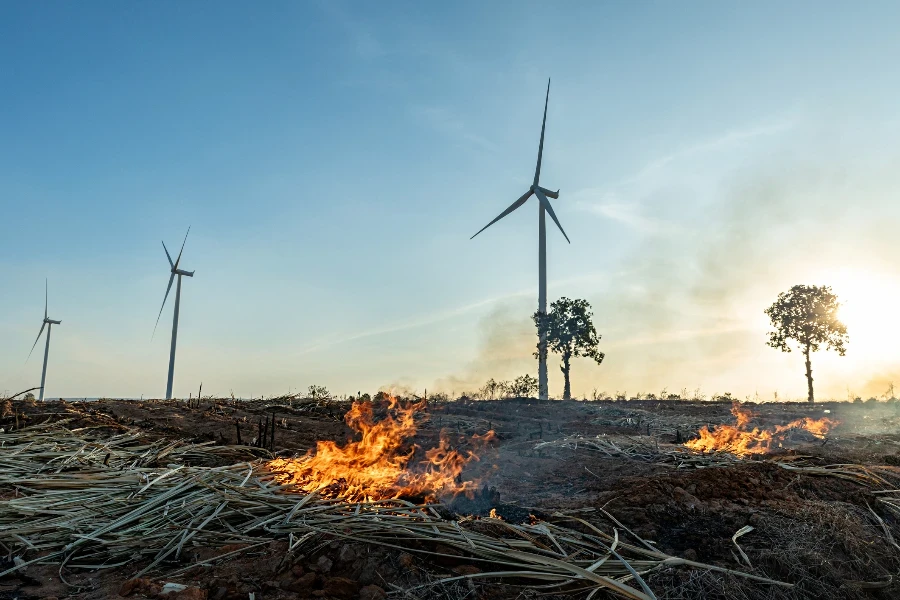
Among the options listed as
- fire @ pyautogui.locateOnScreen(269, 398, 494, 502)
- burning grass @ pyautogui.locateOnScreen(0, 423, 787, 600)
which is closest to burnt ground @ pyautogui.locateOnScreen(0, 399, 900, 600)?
burning grass @ pyautogui.locateOnScreen(0, 423, 787, 600)

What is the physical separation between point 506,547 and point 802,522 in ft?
9.69

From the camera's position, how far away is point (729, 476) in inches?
262

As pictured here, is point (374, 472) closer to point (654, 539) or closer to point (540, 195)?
point (654, 539)

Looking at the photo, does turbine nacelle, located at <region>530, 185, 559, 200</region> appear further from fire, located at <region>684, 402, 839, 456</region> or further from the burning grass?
the burning grass

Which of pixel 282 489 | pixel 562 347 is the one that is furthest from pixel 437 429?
pixel 562 347

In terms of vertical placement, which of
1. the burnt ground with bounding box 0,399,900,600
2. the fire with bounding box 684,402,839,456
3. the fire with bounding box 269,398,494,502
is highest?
the fire with bounding box 684,402,839,456

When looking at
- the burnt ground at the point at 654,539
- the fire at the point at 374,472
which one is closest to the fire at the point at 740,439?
the burnt ground at the point at 654,539

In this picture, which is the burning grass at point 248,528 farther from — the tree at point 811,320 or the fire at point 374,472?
the tree at point 811,320

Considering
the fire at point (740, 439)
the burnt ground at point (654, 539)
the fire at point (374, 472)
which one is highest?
the fire at point (740, 439)

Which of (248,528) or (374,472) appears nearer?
(248,528)

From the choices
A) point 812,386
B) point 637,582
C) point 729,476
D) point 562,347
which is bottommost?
point 637,582

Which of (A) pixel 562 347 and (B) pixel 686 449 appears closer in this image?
(B) pixel 686 449

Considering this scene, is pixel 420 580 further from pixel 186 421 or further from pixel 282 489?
pixel 186 421

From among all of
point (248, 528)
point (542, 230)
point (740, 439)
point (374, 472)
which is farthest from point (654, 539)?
point (542, 230)
